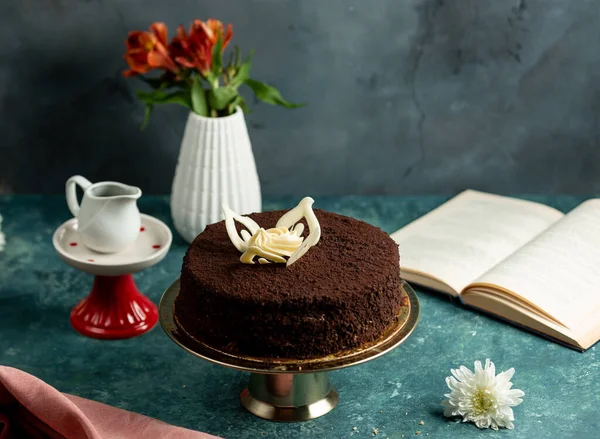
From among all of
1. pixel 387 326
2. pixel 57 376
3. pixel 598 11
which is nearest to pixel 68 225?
pixel 57 376

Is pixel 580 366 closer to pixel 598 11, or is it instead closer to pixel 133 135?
pixel 598 11

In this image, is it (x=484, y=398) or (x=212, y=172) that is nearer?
(x=484, y=398)

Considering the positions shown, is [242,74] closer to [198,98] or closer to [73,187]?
[198,98]

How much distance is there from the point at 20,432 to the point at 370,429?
19.8 inches

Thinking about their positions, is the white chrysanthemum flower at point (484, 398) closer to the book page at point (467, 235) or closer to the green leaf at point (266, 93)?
the book page at point (467, 235)

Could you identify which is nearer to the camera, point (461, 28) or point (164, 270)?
point (164, 270)

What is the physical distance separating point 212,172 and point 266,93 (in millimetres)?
202

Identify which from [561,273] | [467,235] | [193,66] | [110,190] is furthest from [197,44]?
[561,273]

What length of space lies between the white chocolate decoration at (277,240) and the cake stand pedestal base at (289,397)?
7.5 inches

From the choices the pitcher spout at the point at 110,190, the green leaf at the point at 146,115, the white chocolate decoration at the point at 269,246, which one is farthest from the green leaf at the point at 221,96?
the white chocolate decoration at the point at 269,246

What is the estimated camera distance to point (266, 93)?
1.93 metres

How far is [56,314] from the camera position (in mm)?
1710

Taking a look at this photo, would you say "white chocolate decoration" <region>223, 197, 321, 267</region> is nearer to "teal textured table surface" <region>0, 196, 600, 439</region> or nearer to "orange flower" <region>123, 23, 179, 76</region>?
"teal textured table surface" <region>0, 196, 600, 439</region>

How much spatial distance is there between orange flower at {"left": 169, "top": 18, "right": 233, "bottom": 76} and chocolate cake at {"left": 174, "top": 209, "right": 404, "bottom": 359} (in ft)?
1.73
